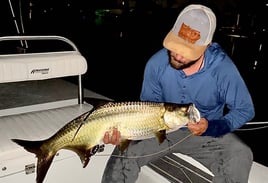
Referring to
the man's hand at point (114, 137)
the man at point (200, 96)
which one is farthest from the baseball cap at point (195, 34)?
the man's hand at point (114, 137)

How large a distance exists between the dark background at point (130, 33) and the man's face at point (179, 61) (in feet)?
3.60

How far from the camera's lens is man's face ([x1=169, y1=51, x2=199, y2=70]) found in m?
1.98

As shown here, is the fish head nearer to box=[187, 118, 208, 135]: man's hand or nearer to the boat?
box=[187, 118, 208, 135]: man's hand

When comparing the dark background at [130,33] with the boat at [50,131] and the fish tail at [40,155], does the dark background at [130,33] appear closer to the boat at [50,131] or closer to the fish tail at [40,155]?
the boat at [50,131]

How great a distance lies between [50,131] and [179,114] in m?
0.95

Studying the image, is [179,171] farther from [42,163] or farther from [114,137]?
[42,163]

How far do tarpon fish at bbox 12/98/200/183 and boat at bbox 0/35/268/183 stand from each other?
0.72 feet

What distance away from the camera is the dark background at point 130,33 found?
19.9ft

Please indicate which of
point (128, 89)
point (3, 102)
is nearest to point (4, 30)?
point (128, 89)

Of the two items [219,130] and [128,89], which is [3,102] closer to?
[219,130]

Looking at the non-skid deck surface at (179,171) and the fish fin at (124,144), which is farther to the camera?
the non-skid deck surface at (179,171)

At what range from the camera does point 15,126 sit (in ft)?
7.13

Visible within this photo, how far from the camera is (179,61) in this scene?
2.00 meters

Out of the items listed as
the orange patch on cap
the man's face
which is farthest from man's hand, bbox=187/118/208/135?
the orange patch on cap
